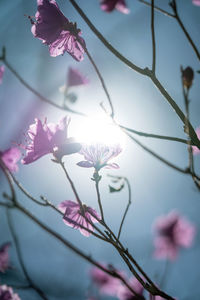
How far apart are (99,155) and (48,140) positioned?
206mm

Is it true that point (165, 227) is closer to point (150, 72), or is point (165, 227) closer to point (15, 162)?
point (15, 162)

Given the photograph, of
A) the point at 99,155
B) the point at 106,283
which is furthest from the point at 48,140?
the point at 106,283

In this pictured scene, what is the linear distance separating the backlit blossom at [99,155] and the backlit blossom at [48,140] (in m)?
0.11

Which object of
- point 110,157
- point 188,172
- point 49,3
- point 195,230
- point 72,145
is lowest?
point 195,230

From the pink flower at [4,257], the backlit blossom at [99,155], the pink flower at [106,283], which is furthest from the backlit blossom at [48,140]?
the pink flower at [106,283]

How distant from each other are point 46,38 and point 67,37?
11 cm

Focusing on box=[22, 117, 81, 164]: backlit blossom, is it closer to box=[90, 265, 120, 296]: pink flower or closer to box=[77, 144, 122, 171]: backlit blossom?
box=[77, 144, 122, 171]: backlit blossom

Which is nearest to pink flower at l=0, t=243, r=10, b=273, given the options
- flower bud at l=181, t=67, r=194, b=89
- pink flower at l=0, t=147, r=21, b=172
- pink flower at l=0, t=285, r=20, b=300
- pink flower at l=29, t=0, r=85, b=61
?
pink flower at l=0, t=285, r=20, b=300

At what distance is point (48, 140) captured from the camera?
3.65ft

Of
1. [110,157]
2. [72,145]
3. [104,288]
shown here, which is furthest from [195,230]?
[72,145]

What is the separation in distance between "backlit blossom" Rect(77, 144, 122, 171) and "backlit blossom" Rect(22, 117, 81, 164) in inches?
4.2

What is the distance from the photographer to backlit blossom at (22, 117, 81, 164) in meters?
1.10

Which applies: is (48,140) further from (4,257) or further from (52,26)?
(4,257)

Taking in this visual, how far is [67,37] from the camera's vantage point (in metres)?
1.38
